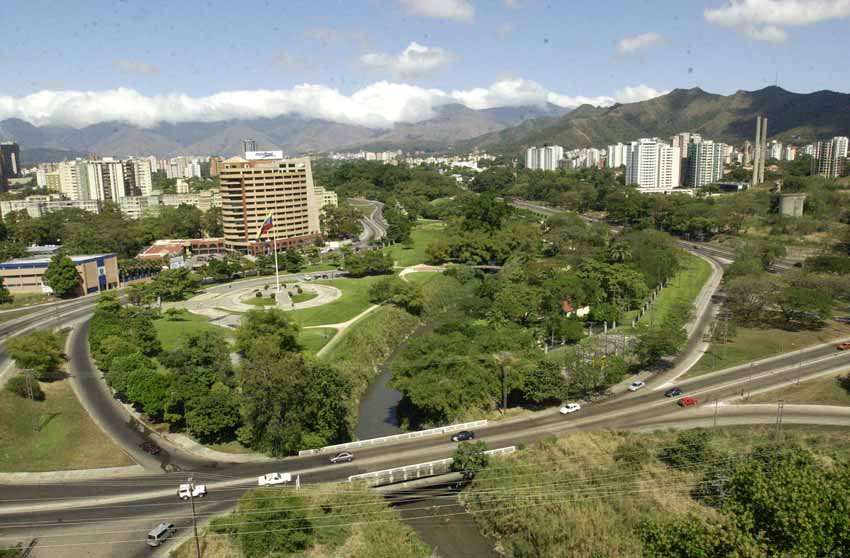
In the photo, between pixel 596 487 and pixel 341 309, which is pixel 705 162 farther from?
pixel 596 487

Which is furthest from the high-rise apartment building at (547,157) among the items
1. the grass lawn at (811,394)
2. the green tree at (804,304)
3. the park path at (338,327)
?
the grass lawn at (811,394)

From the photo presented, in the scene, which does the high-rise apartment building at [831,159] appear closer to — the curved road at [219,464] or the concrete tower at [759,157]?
the concrete tower at [759,157]

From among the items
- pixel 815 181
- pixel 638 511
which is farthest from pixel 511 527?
pixel 815 181

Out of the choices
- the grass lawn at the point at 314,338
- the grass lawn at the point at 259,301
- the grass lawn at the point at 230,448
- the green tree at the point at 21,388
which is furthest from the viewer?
the grass lawn at the point at 259,301

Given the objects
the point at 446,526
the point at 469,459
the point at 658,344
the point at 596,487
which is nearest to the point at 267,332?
the point at 469,459

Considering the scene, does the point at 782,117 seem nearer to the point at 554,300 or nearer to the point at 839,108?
the point at 839,108

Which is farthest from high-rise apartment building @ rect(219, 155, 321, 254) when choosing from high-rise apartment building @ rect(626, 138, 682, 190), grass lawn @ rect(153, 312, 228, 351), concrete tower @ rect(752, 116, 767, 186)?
concrete tower @ rect(752, 116, 767, 186)
